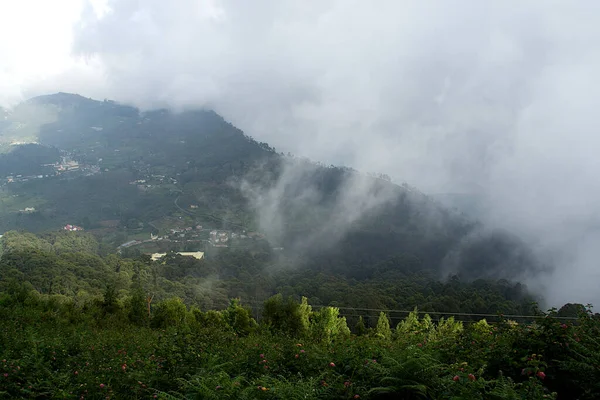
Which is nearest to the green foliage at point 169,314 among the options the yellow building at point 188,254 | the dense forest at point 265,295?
the dense forest at point 265,295

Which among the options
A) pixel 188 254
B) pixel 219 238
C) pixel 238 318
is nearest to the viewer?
pixel 238 318

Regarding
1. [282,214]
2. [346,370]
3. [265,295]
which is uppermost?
[282,214]

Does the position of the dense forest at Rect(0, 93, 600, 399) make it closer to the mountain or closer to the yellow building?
the mountain

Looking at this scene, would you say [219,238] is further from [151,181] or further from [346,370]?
[346,370]

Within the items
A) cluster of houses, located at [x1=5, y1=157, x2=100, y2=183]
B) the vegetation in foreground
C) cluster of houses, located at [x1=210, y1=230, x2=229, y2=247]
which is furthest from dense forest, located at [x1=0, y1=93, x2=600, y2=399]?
cluster of houses, located at [x1=210, y1=230, x2=229, y2=247]

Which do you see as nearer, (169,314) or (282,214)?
(169,314)

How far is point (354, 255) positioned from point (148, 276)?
231 feet

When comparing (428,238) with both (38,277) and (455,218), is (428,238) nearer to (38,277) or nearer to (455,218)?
(455,218)

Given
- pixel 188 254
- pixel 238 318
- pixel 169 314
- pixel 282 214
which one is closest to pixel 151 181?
pixel 282 214

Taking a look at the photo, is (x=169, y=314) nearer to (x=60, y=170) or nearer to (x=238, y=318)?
(x=238, y=318)

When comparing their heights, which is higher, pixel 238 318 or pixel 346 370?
pixel 346 370

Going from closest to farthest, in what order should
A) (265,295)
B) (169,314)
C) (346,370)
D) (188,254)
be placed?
(346,370) < (169,314) < (265,295) < (188,254)

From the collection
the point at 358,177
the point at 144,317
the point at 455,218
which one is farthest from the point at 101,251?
the point at 455,218

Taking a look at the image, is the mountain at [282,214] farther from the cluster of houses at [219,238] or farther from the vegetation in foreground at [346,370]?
the vegetation in foreground at [346,370]
